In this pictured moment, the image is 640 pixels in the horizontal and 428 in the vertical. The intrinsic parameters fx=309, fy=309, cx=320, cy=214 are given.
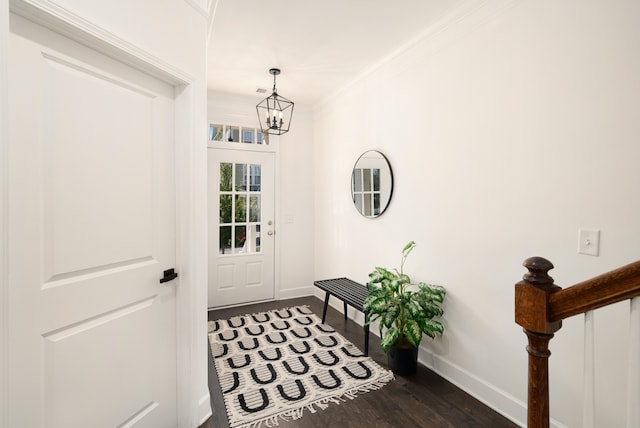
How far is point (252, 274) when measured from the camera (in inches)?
160

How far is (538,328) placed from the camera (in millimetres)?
772

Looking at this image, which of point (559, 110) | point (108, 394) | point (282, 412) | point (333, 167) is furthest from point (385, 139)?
point (108, 394)

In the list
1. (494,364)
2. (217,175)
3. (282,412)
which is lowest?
(282,412)

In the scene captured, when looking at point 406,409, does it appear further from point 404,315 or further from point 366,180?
point 366,180

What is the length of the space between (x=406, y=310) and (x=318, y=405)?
888 mm

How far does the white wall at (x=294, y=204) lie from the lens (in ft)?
13.7

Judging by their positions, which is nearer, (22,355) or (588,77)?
(22,355)

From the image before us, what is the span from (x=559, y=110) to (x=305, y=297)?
11.4 ft

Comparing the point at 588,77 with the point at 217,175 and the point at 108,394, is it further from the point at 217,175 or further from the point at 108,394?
the point at 217,175

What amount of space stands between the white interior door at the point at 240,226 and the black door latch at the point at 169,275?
83.3 inches

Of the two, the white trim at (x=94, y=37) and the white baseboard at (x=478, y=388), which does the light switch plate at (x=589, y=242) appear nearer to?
the white baseboard at (x=478, y=388)

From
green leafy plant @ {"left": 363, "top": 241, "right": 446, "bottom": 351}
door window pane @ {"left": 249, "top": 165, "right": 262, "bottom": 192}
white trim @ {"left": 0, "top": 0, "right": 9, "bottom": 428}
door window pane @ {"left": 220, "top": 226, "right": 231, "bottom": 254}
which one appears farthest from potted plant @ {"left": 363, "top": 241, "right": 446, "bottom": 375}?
door window pane @ {"left": 249, "top": 165, "right": 262, "bottom": 192}

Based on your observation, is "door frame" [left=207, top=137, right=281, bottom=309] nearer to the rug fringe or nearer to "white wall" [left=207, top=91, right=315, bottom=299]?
"white wall" [left=207, top=91, right=315, bottom=299]

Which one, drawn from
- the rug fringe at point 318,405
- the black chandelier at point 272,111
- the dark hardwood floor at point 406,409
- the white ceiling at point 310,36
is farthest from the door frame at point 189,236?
the black chandelier at point 272,111
